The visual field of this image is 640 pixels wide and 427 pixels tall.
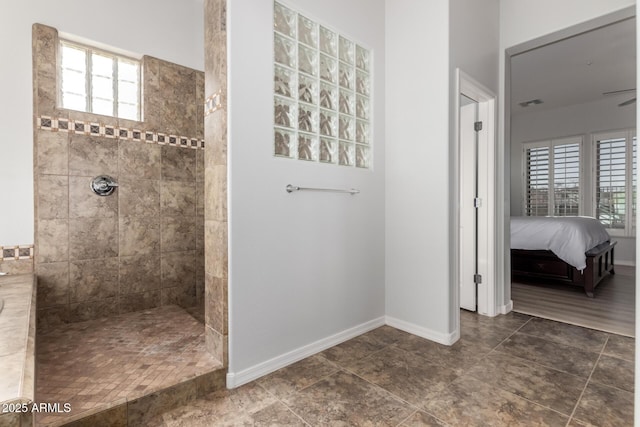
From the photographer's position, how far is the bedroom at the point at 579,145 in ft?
11.1

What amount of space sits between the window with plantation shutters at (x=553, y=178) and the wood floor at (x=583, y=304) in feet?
7.22

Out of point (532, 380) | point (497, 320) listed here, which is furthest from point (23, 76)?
point (497, 320)

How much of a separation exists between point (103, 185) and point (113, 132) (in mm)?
443

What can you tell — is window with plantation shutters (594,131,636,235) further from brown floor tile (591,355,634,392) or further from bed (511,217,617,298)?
brown floor tile (591,355,634,392)

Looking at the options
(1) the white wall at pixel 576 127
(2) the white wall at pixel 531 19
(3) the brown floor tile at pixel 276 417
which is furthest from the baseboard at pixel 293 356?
(1) the white wall at pixel 576 127

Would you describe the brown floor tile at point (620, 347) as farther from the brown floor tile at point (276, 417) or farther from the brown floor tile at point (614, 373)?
the brown floor tile at point (276, 417)

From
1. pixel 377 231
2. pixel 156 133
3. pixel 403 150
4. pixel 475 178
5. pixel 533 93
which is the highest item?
pixel 533 93

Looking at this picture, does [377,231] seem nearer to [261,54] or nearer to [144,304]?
[261,54]

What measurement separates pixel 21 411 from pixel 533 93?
6770mm

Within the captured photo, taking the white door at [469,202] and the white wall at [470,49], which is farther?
the white door at [469,202]

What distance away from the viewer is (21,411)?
81 centimetres

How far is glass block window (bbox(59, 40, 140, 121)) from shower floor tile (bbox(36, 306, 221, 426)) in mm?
1730

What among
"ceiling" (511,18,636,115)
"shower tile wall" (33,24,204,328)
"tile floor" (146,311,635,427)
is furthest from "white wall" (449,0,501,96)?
"shower tile wall" (33,24,204,328)

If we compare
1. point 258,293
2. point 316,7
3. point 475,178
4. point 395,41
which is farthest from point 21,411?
point 475,178
